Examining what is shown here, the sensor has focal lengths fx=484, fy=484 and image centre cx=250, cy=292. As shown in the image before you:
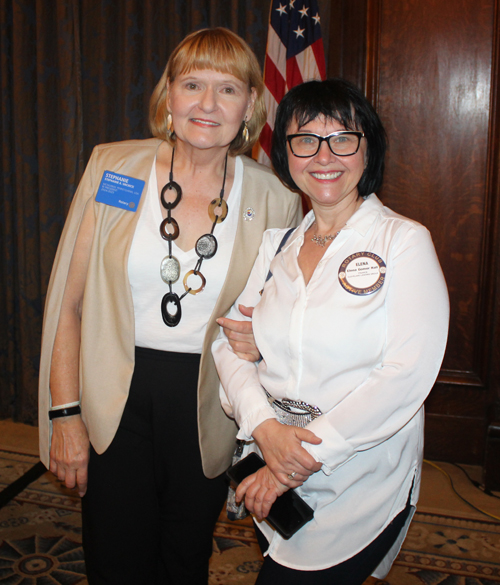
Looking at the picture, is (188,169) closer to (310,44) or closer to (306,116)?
(306,116)

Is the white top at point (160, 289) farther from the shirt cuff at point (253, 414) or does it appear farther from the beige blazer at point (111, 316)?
the shirt cuff at point (253, 414)

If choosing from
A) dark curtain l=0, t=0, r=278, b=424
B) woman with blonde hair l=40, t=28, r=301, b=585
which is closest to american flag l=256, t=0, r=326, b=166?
dark curtain l=0, t=0, r=278, b=424

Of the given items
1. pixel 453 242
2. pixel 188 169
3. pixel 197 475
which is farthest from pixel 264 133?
pixel 197 475

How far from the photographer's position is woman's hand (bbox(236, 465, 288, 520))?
3.85 feet

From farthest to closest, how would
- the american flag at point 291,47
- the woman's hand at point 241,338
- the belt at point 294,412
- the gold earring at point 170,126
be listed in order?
the american flag at point 291,47
the gold earring at point 170,126
the woman's hand at point 241,338
the belt at point 294,412

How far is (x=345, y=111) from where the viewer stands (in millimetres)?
1296

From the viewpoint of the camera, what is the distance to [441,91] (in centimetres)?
291

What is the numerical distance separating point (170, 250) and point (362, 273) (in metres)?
0.58

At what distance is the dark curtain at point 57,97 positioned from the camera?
3.32 m

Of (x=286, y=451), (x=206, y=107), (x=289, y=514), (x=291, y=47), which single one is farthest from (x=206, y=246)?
(x=291, y=47)

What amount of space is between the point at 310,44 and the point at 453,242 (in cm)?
152

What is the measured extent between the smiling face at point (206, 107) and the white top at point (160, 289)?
0.26 metres

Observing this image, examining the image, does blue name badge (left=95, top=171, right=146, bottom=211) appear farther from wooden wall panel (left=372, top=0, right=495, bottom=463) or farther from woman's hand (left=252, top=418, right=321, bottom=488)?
wooden wall panel (left=372, top=0, right=495, bottom=463)

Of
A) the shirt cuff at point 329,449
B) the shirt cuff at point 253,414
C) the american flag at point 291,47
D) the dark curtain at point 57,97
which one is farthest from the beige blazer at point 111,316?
the dark curtain at point 57,97
